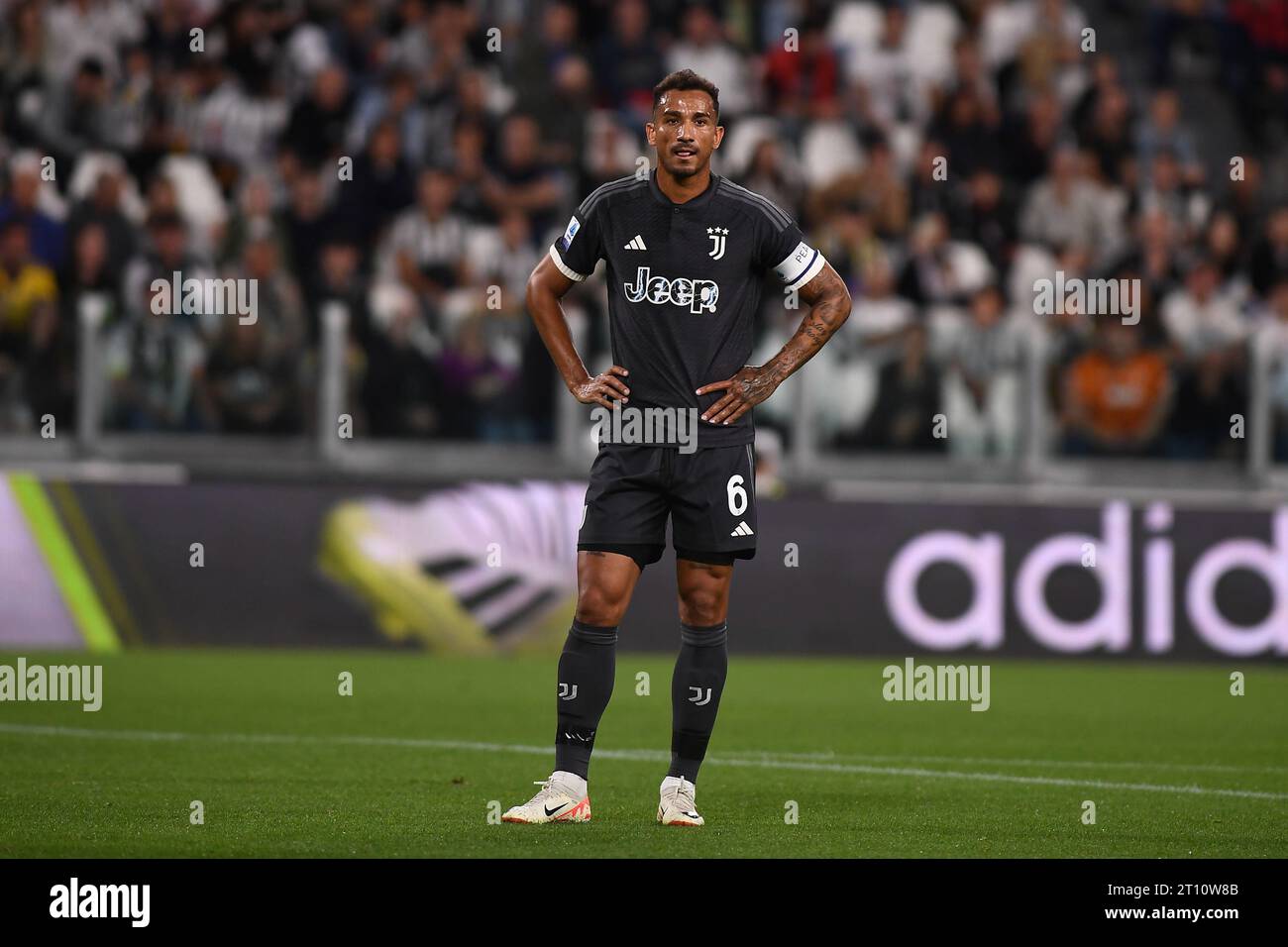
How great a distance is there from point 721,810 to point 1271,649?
347 inches

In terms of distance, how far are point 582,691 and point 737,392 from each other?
1.17 meters

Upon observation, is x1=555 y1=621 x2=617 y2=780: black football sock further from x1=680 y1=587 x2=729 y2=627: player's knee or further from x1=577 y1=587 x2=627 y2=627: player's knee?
x1=680 y1=587 x2=729 y2=627: player's knee

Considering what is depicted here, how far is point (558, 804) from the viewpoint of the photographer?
7434 mm

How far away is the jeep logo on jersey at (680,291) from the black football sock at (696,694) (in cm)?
114

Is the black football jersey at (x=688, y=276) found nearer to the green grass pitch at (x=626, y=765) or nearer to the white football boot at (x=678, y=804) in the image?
the white football boot at (x=678, y=804)

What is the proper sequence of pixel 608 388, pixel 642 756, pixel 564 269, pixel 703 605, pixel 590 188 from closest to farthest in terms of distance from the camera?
pixel 608 388 < pixel 703 605 < pixel 564 269 < pixel 642 756 < pixel 590 188

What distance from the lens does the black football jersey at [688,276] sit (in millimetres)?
7559

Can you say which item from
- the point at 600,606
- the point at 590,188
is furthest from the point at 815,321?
the point at 590,188

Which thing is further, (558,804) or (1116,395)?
(1116,395)

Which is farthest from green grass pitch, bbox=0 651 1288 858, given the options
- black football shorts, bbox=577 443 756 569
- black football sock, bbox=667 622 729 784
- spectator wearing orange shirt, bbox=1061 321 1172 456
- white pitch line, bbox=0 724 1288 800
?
spectator wearing orange shirt, bbox=1061 321 1172 456

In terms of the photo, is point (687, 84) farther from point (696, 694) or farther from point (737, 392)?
point (696, 694)

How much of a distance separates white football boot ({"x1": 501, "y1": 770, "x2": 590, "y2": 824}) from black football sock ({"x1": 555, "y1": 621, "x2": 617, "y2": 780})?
0.05m

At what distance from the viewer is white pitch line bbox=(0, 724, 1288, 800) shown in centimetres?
891

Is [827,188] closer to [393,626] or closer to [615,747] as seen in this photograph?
[393,626]
